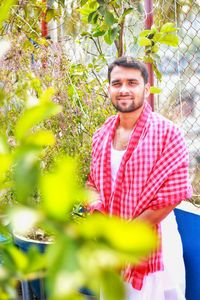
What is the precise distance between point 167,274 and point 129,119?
0.53 m

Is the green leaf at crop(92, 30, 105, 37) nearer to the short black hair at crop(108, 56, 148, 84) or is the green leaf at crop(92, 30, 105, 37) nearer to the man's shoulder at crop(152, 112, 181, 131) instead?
the short black hair at crop(108, 56, 148, 84)

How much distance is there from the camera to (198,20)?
97.7 inches

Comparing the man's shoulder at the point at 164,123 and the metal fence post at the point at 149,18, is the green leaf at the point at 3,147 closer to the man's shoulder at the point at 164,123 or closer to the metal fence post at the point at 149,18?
the man's shoulder at the point at 164,123

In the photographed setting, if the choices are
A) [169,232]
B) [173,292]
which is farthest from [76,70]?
[173,292]

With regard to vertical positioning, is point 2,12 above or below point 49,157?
above

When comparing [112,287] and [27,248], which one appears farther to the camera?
[27,248]

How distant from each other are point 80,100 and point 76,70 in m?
0.17

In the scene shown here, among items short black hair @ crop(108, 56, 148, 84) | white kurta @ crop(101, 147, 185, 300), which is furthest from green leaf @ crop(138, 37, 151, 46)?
white kurta @ crop(101, 147, 185, 300)

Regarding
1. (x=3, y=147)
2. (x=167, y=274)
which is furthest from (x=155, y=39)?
(x=3, y=147)

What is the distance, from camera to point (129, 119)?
6.11 ft

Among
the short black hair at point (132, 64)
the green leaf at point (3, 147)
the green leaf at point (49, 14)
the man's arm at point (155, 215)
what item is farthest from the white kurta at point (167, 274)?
the green leaf at point (3, 147)

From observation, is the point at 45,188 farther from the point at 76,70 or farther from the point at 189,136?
the point at 189,136

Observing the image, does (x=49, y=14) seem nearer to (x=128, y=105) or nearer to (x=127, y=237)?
(x=128, y=105)

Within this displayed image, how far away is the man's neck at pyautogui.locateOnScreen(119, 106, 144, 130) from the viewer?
184 centimetres
